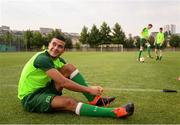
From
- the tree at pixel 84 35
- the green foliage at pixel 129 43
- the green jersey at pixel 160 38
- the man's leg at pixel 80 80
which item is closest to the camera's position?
the man's leg at pixel 80 80

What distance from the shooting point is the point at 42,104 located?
187 inches

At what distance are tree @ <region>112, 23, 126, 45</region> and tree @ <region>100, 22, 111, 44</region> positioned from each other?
5.11 feet

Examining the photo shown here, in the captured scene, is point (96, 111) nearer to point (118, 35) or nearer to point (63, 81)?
point (63, 81)

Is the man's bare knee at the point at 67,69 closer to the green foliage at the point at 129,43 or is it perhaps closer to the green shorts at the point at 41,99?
the green shorts at the point at 41,99

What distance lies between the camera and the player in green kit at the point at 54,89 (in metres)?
4.53

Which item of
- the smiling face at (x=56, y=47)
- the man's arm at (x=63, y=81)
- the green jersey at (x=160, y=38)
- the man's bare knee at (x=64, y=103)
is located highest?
the green jersey at (x=160, y=38)

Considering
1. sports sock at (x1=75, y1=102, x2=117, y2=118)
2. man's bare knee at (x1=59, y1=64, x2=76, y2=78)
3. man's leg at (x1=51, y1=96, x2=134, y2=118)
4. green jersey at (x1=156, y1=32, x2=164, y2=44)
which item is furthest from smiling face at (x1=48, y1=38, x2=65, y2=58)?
green jersey at (x1=156, y1=32, x2=164, y2=44)

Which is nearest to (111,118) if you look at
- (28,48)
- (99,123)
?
(99,123)

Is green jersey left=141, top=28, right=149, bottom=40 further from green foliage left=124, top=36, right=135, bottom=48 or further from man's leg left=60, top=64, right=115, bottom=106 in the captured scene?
green foliage left=124, top=36, right=135, bottom=48

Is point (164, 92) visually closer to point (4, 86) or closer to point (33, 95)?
point (33, 95)

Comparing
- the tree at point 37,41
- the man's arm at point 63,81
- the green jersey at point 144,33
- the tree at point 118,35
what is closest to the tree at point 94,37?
the tree at point 118,35

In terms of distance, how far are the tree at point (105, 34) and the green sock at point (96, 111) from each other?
77158 mm

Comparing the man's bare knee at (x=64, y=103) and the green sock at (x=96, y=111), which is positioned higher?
the man's bare knee at (x=64, y=103)

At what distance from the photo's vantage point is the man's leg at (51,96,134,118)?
4.39m
